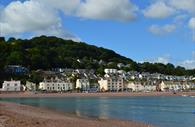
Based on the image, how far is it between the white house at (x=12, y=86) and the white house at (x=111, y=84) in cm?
3619

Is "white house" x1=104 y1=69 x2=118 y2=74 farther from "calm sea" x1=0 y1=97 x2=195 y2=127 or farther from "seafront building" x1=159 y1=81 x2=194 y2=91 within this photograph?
"calm sea" x1=0 y1=97 x2=195 y2=127

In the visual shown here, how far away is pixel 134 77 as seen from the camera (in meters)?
189

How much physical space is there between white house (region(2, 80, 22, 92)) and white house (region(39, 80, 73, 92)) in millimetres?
12512

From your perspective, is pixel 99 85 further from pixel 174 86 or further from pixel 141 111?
pixel 141 111

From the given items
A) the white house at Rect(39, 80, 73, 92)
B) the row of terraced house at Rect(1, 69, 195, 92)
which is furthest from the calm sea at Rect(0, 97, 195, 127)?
the white house at Rect(39, 80, 73, 92)

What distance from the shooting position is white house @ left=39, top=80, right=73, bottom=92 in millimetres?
149750

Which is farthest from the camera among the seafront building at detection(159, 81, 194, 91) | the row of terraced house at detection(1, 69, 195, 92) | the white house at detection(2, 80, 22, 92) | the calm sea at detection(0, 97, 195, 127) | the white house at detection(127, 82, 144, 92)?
the seafront building at detection(159, 81, 194, 91)

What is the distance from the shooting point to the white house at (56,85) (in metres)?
150

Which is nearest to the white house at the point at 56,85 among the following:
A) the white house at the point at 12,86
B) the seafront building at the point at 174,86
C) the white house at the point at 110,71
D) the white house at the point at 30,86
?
the white house at the point at 30,86

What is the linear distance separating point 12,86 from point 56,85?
71.8 feet

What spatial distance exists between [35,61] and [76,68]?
27483 mm

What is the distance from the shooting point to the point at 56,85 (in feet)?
504

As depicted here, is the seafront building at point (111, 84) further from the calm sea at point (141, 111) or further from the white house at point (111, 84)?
the calm sea at point (141, 111)

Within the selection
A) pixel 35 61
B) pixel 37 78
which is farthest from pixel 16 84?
pixel 35 61
